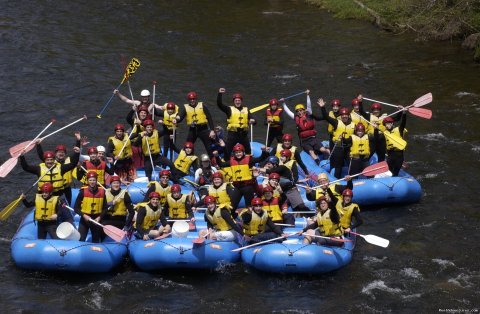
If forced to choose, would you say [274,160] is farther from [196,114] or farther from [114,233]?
[114,233]

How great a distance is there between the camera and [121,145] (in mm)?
14578

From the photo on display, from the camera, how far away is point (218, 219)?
41.0 ft

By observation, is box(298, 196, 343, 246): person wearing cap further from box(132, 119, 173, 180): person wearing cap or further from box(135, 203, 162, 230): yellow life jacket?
box(132, 119, 173, 180): person wearing cap

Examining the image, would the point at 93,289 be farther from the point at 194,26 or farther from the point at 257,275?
the point at 194,26

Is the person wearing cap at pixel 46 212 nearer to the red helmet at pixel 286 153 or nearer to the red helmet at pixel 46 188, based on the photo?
the red helmet at pixel 46 188

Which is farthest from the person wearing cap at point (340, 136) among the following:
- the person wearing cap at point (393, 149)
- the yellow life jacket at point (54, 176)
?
the yellow life jacket at point (54, 176)

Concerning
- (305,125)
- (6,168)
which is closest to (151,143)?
(6,168)

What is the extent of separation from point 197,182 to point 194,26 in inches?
587

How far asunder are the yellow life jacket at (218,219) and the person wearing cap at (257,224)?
0.26 meters

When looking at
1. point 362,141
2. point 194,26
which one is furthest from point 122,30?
point 362,141

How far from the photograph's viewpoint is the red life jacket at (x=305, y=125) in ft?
52.5

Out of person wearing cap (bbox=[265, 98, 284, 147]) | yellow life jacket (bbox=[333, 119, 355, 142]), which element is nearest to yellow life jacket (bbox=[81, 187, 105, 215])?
person wearing cap (bbox=[265, 98, 284, 147])

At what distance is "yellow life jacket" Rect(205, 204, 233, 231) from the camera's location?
1248 centimetres

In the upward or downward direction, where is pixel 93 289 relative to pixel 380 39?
downward
